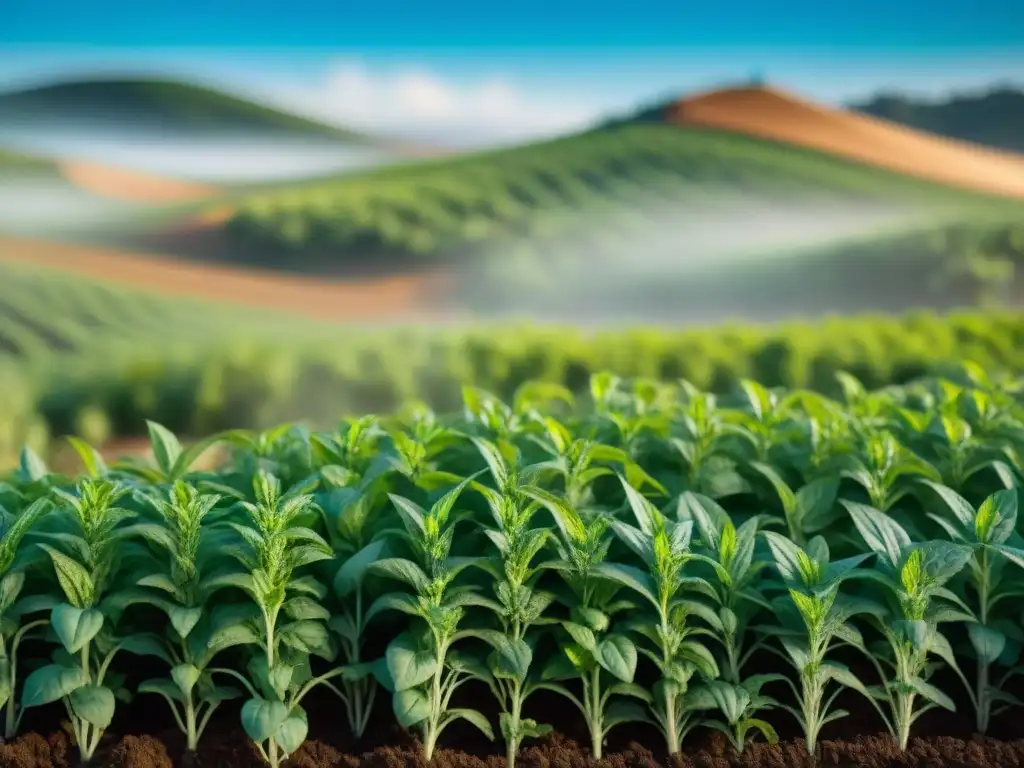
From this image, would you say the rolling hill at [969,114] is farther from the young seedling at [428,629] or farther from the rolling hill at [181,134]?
the young seedling at [428,629]

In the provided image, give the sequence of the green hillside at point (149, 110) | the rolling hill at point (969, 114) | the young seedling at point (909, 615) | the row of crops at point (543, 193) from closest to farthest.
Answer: the young seedling at point (909, 615) → the green hillside at point (149, 110) → the row of crops at point (543, 193) → the rolling hill at point (969, 114)

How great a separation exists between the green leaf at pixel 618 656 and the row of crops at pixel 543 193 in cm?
397

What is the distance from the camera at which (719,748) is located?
1636 millimetres

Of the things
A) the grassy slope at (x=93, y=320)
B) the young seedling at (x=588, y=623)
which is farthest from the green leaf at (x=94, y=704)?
the grassy slope at (x=93, y=320)

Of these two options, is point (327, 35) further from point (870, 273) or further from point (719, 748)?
point (719, 748)

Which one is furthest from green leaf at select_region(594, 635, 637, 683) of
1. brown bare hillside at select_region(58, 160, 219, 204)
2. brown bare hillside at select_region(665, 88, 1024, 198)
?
brown bare hillside at select_region(665, 88, 1024, 198)

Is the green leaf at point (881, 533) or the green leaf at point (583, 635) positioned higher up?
the green leaf at point (881, 533)

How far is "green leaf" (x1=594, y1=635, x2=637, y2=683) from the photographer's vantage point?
5.05 ft

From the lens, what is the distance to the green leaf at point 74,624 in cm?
150

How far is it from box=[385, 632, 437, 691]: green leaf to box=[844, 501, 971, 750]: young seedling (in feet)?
2.15

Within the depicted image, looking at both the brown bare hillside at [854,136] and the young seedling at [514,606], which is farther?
the brown bare hillside at [854,136]

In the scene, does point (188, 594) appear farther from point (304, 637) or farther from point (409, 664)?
point (409, 664)

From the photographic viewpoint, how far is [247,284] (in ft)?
17.4

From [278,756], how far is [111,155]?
4234 millimetres
